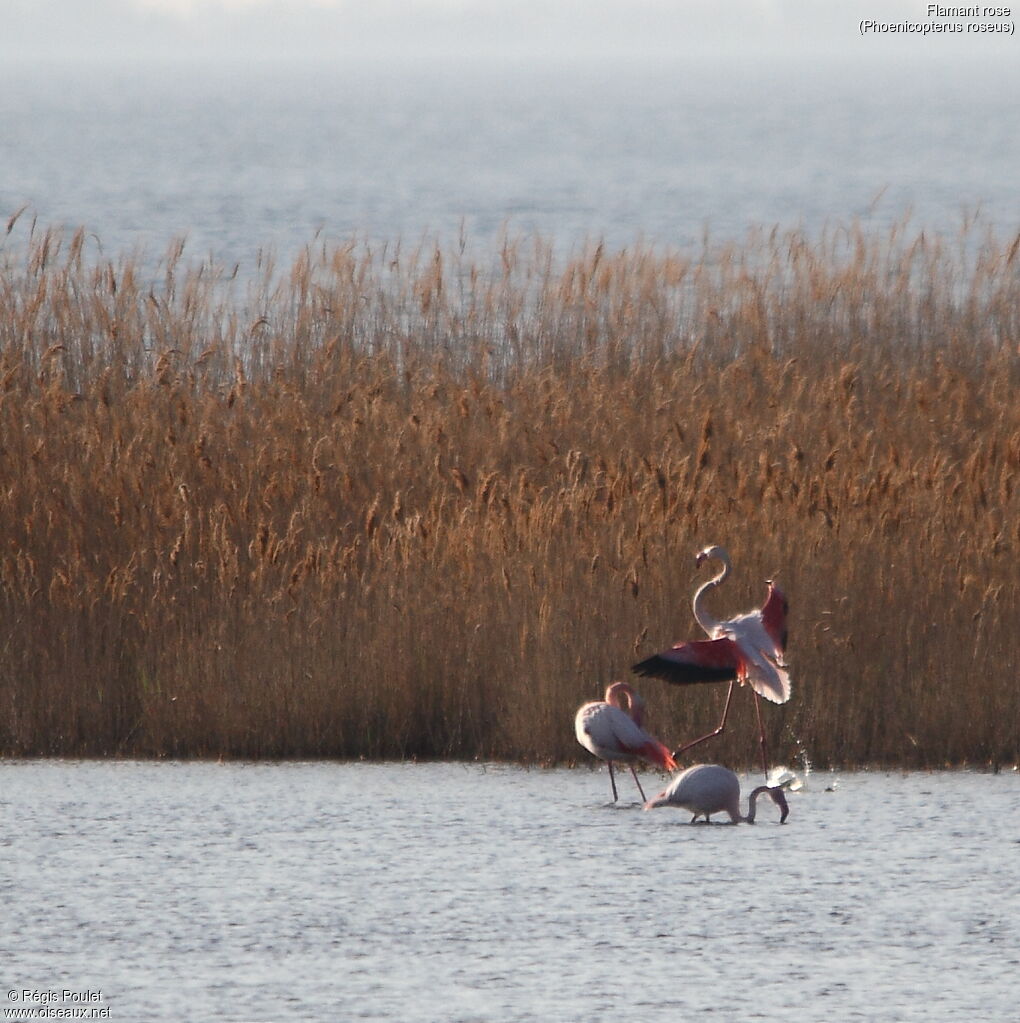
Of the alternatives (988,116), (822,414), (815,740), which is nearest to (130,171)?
(822,414)

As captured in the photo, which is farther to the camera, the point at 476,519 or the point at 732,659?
the point at 476,519

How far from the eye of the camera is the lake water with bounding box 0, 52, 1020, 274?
32562 millimetres

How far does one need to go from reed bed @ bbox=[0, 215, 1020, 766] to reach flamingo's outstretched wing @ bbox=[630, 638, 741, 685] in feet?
1.68

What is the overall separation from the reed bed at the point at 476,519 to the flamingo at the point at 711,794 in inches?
28.6

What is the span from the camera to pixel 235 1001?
155 inches

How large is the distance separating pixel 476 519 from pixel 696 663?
2098 mm

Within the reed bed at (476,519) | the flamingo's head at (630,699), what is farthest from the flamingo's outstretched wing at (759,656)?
the reed bed at (476,519)

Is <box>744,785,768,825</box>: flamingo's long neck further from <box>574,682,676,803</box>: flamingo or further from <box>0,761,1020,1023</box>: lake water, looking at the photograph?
<box>574,682,676,803</box>: flamingo

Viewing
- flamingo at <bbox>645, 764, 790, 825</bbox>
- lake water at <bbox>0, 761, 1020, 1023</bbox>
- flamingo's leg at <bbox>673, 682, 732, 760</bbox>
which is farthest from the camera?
flamingo's leg at <bbox>673, 682, 732, 760</bbox>

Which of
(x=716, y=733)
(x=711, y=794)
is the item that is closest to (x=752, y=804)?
(x=711, y=794)

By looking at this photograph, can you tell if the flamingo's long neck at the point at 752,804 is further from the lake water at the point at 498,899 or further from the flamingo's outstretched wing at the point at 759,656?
the flamingo's outstretched wing at the point at 759,656

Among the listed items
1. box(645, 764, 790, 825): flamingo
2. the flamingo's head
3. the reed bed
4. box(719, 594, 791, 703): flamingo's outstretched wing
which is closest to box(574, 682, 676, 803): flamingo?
the flamingo's head

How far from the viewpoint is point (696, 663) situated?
222 inches

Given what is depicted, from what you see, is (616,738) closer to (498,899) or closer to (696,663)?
(696,663)
